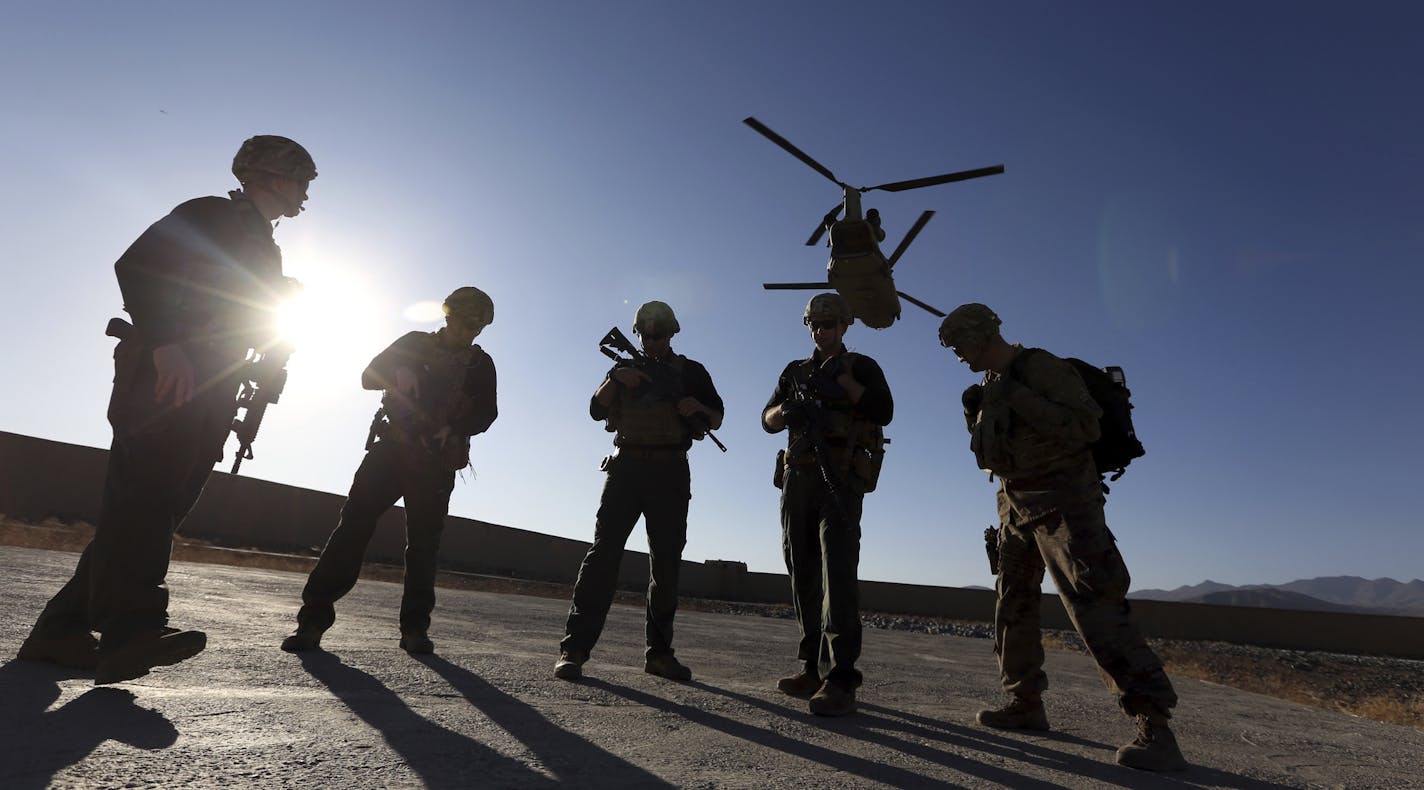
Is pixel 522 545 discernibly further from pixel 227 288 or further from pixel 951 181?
pixel 227 288

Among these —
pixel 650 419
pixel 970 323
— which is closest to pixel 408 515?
pixel 650 419

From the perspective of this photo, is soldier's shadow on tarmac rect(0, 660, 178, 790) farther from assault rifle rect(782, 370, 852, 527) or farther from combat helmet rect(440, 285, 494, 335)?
assault rifle rect(782, 370, 852, 527)

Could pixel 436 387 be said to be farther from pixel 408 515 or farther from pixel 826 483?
pixel 826 483

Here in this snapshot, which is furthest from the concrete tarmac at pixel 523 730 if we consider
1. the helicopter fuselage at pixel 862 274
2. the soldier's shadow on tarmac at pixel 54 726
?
the helicopter fuselage at pixel 862 274

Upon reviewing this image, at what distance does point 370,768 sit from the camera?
5.81 ft

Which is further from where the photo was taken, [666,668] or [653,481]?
[653,481]

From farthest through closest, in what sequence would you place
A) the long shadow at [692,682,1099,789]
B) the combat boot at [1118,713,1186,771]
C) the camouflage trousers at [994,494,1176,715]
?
the camouflage trousers at [994,494,1176,715]
the combat boot at [1118,713,1186,771]
the long shadow at [692,682,1099,789]

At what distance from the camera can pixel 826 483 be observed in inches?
146

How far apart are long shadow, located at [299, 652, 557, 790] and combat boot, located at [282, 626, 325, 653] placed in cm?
70

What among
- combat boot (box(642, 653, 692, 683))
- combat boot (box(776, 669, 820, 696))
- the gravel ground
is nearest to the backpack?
combat boot (box(776, 669, 820, 696))

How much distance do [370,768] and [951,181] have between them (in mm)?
7457

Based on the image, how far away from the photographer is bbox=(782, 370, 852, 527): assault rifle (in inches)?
142

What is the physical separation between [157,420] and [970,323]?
3212 millimetres

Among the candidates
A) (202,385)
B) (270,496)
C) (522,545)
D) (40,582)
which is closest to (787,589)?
(522,545)
